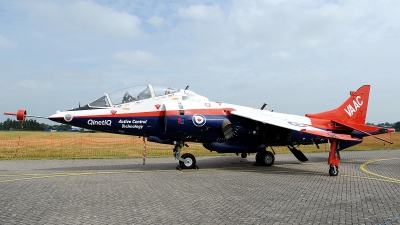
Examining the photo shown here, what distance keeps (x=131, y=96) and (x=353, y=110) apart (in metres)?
13.1

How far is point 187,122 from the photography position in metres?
12.5

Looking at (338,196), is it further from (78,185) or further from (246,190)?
(78,185)

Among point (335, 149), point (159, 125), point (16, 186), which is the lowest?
point (16, 186)

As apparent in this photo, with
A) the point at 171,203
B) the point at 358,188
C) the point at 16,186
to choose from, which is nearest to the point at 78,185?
the point at 16,186

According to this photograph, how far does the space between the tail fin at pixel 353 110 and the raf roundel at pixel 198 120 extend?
7.82 m

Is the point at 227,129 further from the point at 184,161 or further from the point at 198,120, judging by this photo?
the point at 184,161

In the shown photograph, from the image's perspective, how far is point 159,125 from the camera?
12.6m

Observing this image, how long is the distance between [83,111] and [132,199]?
6030 mm

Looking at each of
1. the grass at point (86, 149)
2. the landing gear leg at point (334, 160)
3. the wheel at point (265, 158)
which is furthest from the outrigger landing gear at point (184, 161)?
the grass at point (86, 149)

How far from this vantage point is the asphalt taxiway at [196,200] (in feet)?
18.3

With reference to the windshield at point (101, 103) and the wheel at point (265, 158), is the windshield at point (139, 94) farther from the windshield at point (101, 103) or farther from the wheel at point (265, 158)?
the wheel at point (265, 158)

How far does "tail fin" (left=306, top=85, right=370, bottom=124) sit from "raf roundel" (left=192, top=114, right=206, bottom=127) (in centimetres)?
782

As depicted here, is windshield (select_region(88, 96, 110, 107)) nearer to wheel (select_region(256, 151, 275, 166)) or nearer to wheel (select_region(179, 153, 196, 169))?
wheel (select_region(179, 153, 196, 169))

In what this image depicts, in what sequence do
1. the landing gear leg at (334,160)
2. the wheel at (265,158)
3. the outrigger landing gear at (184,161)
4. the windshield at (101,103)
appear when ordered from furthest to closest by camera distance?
the wheel at (265,158) → the outrigger landing gear at (184,161) → the windshield at (101,103) → the landing gear leg at (334,160)
